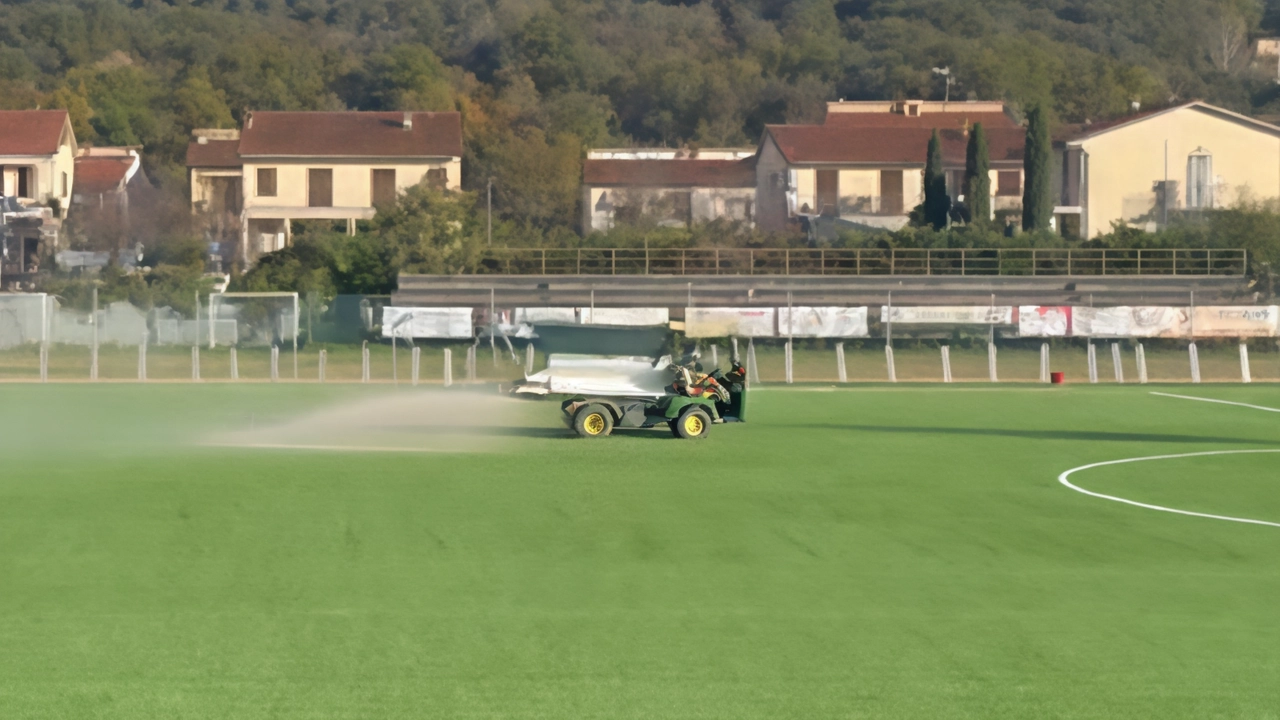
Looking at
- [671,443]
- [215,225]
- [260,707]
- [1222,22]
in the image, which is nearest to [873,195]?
[215,225]

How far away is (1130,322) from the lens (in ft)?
173

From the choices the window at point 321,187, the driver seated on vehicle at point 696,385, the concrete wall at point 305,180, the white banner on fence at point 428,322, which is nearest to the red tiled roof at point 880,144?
the concrete wall at point 305,180

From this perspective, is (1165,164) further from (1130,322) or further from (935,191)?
(1130,322)

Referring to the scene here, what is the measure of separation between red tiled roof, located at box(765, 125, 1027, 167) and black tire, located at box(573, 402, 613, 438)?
6051 centimetres

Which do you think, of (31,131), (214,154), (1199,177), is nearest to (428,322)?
(31,131)

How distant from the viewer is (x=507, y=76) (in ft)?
455

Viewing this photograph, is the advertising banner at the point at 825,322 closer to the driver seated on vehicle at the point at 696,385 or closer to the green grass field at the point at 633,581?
the driver seated on vehicle at the point at 696,385

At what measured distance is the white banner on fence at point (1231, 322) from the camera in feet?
172

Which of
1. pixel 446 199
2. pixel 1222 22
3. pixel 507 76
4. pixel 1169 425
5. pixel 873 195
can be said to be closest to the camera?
pixel 1169 425

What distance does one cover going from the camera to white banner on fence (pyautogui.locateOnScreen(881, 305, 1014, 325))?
5231 centimetres

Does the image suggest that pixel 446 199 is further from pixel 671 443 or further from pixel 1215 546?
pixel 1215 546

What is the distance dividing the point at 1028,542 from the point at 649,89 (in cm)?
12898

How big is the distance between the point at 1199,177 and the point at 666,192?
28222 mm

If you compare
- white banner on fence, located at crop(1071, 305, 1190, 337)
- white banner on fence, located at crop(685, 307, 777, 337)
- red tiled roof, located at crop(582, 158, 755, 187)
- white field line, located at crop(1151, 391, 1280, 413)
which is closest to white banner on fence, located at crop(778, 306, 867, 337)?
white banner on fence, located at crop(685, 307, 777, 337)
